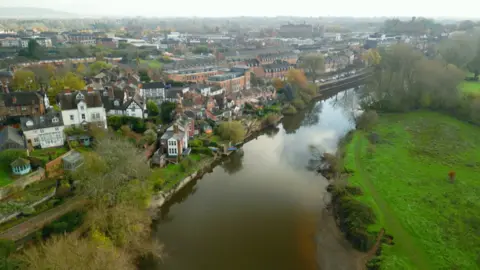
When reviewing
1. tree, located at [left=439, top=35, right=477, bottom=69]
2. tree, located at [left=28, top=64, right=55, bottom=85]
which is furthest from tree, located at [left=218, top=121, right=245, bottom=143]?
tree, located at [left=439, top=35, right=477, bottom=69]

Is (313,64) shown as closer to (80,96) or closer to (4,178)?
(80,96)

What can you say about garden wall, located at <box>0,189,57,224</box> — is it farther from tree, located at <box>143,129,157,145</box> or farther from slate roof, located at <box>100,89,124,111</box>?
slate roof, located at <box>100,89,124,111</box>

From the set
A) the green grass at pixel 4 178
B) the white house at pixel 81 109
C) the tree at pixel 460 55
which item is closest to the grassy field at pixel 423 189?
the white house at pixel 81 109

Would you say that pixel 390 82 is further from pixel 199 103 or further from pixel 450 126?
pixel 199 103

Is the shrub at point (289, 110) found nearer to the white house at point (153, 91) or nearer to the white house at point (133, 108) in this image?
the white house at point (153, 91)

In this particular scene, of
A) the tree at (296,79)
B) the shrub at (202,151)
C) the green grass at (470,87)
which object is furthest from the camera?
the tree at (296,79)

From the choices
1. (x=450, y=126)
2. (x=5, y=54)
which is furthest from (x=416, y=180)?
(x=5, y=54)

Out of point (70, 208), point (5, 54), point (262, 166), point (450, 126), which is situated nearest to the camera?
point (70, 208)
